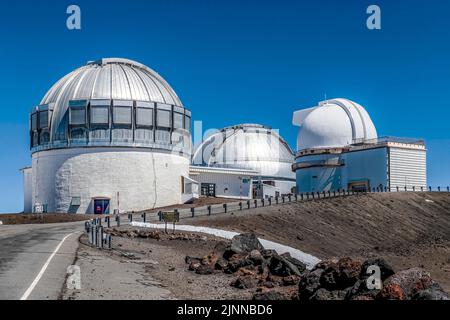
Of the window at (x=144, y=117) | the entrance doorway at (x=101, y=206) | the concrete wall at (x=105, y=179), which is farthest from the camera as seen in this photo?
the window at (x=144, y=117)

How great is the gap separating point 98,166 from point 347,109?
90.7 ft

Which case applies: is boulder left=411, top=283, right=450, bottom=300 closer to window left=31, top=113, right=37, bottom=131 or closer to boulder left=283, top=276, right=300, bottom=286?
boulder left=283, top=276, right=300, bottom=286

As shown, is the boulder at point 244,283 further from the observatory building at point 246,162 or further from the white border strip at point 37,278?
the observatory building at point 246,162

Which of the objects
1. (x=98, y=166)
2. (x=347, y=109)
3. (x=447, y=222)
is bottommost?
(x=447, y=222)

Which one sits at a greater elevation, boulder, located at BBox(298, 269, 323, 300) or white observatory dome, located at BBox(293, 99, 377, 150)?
white observatory dome, located at BBox(293, 99, 377, 150)

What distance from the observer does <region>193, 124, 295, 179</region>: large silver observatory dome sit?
270 ft

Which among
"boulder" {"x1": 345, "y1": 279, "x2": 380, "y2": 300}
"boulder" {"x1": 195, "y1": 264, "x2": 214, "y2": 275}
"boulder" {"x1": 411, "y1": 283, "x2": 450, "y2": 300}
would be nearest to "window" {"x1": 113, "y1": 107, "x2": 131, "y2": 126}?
"boulder" {"x1": 195, "y1": 264, "x2": 214, "y2": 275}

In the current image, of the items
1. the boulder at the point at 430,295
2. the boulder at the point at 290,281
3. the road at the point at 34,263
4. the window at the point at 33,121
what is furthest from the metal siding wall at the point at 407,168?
the boulder at the point at 430,295

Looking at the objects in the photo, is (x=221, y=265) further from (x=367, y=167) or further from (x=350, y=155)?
(x=350, y=155)

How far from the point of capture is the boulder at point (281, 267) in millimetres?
20844

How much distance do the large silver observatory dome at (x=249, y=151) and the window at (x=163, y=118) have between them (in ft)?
72.9

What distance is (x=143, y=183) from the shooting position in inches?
2231
